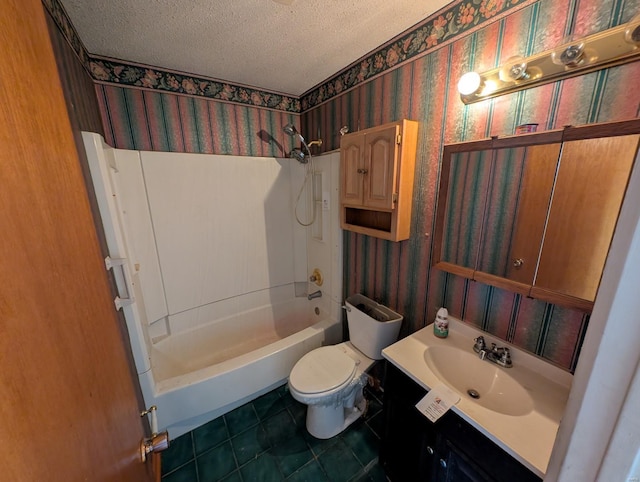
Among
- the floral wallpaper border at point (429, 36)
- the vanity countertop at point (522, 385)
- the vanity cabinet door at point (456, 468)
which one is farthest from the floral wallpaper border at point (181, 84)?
the vanity cabinet door at point (456, 468)

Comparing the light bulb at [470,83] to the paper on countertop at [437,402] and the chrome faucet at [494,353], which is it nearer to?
the chrome faucet at [494,353]

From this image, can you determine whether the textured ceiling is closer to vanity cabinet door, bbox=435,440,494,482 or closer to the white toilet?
the white toilet

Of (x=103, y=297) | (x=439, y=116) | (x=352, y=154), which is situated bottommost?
(x=103, y=297)

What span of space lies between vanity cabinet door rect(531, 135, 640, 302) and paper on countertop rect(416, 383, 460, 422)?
1.75ft

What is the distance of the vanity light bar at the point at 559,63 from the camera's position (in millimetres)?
791

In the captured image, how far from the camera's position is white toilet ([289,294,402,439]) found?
4.70 ft

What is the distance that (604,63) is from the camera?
833 mm

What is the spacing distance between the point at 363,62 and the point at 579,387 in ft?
6.30

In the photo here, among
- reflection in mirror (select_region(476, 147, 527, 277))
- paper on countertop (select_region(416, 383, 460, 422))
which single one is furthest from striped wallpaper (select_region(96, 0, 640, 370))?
paper on countertop (select_region(416, 383, 460, 422))

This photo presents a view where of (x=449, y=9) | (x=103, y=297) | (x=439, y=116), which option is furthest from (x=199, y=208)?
(x=449, y=9)

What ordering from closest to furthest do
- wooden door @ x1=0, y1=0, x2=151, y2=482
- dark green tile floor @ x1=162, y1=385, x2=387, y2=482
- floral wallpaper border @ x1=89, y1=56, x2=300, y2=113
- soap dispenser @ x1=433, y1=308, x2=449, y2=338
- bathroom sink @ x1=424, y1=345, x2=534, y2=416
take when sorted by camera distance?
wooden door @ x1=0, y1=0, x2=151, y2=482 < bathroom sink @ x1=424, y1=345, x2=534, y2=416 < soap dispenser @ x1=433, y1=308, x2=449, y2=338 < dark green tile floor @ x1=162, y1=385, x2=387, y2=482 < floral wallpaper border @ x1=89, y1=56, x2=300, y2=113

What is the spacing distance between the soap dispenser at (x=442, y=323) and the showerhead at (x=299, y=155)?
1.64 metres

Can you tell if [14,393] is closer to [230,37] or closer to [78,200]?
[78,200]

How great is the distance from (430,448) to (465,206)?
109cm
